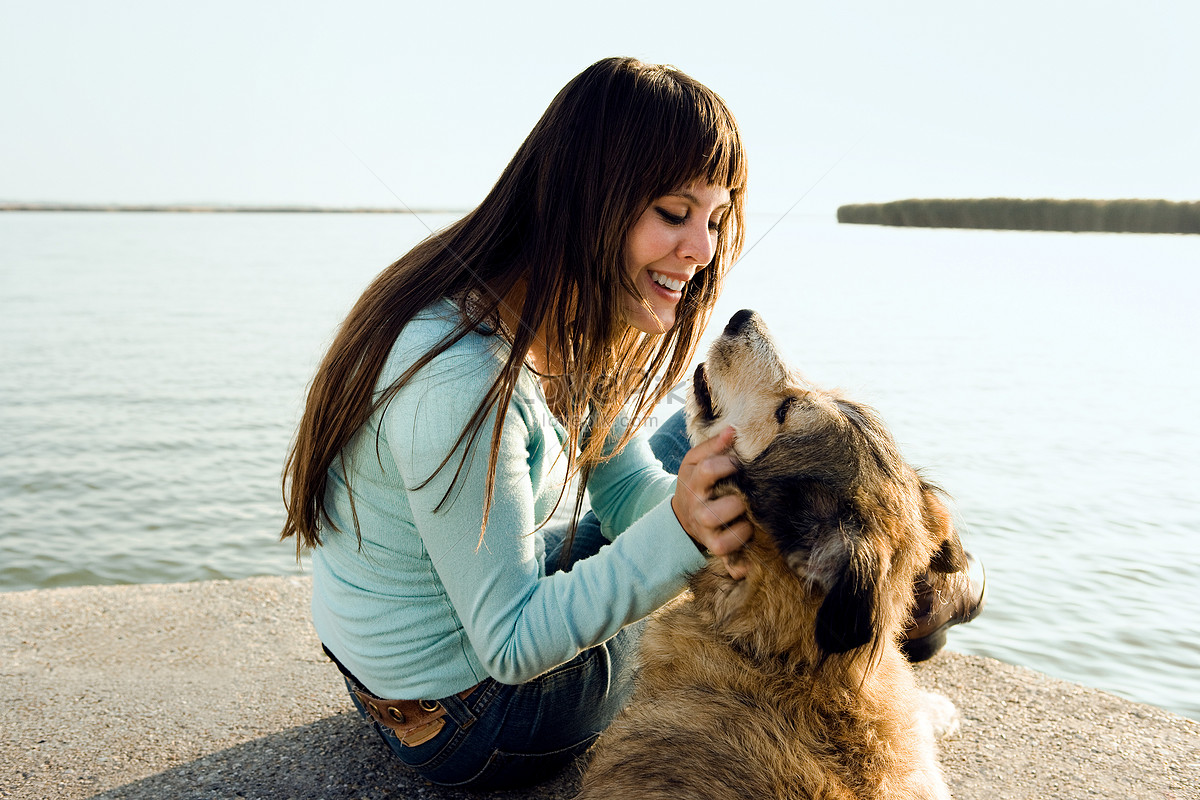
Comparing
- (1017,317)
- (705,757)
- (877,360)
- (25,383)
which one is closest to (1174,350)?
Answer: (1017,317)

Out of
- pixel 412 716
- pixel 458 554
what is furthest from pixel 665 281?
pixel 412 716

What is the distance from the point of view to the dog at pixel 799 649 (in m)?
1.95

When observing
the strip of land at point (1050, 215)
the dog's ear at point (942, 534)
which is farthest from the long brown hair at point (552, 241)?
the strip of land at point (1050, 215)

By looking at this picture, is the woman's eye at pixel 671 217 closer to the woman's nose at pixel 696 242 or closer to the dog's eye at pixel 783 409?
the woman's nose at pixel 696 242

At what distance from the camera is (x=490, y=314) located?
2320 mm

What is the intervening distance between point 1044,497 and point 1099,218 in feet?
111

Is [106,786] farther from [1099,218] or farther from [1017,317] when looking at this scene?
[1099,218]

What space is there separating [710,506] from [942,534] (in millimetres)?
818

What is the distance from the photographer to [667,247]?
A: 8.29 feet

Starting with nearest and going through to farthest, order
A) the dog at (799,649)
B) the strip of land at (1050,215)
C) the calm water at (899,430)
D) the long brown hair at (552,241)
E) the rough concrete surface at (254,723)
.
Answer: the dog at (799,649), the long brown hair at (552,241), the rough concrete surface at (254,723), the calm water at (899,430), the strip of land at (1050,215)

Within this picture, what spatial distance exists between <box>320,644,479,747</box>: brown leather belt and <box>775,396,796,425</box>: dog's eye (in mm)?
1154

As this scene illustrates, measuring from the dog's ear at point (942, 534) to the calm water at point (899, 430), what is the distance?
0.90 feet

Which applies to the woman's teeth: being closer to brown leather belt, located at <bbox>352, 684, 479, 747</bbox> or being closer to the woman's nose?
the woman's nose

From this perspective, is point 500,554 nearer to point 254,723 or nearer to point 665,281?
point 665,281
